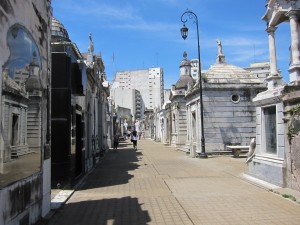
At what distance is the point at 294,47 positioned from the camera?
9.57 m

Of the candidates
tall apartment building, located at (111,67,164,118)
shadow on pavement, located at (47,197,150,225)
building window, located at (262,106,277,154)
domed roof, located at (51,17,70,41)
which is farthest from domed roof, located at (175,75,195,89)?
tall apartment building, located at (111,67,164,118)

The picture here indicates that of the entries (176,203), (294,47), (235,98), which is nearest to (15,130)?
(176,203)

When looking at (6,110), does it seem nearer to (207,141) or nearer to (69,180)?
(69,180)

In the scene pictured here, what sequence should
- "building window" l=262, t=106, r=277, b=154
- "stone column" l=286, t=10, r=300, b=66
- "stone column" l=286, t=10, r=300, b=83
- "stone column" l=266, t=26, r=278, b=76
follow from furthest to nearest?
"stone column" l=266, t=26, r=278, b=76, "building window" l=262, t=106, r=277, b=154, "stone column" l=286, t=10, r=300, b=66, "stone column" l=286, t=10, r=300, b=83

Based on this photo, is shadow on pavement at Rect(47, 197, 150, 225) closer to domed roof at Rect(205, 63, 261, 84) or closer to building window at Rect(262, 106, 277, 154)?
building window at Rect(262, 106, 277, 154)

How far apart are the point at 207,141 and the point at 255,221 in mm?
15053

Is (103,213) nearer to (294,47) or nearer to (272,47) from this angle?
(294,47)

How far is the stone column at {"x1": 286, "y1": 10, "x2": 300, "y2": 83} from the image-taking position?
935 centimetres

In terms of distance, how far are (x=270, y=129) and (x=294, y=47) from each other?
7.93 ft

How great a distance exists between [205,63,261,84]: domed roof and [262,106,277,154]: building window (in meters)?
11.1

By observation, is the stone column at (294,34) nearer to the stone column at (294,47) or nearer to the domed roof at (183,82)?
the stone column at (294,47)

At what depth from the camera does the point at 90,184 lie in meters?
10.9

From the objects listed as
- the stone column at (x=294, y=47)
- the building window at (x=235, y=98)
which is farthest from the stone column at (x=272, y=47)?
the building window at (x=235, y=98)

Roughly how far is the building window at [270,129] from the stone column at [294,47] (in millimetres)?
1070
